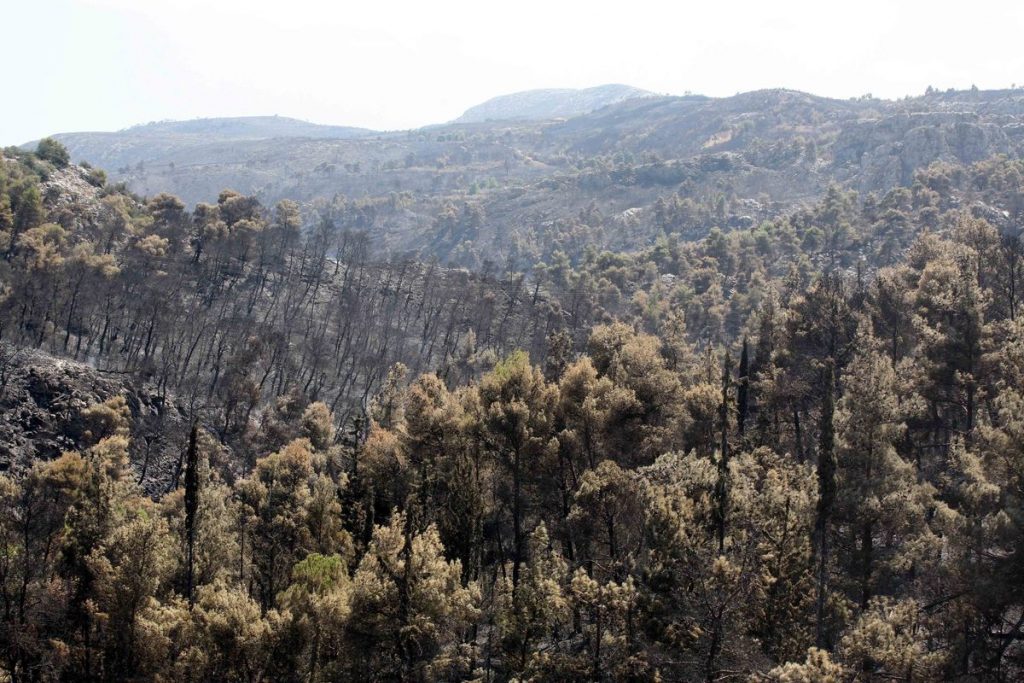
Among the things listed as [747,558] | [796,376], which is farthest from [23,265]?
[747,558]

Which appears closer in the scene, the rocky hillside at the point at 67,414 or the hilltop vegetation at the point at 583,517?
the hilltop vegetation at the point at 583,517

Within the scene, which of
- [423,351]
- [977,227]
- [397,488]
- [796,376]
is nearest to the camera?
[397,488]

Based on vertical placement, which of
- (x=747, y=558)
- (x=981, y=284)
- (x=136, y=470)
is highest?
(x=981, y=284)

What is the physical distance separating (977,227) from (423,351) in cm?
6706

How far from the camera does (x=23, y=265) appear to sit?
90.8m

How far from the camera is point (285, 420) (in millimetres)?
81562

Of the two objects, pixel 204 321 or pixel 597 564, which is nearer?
pixel 597 564

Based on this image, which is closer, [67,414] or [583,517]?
[583,517]

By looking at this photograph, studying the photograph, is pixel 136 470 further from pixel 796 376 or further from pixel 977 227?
pixel 977 227

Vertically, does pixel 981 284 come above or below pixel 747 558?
above

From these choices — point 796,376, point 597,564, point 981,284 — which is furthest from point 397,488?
point 981,284

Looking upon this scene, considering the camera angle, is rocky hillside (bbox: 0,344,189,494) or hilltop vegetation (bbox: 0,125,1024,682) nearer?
hilltop vegetation (bbox: 0,125,1024,682)

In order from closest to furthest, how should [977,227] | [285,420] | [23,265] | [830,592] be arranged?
[830,592] → [977,227] → [285,420] → [23,265]

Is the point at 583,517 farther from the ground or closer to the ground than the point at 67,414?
farther from the ground
